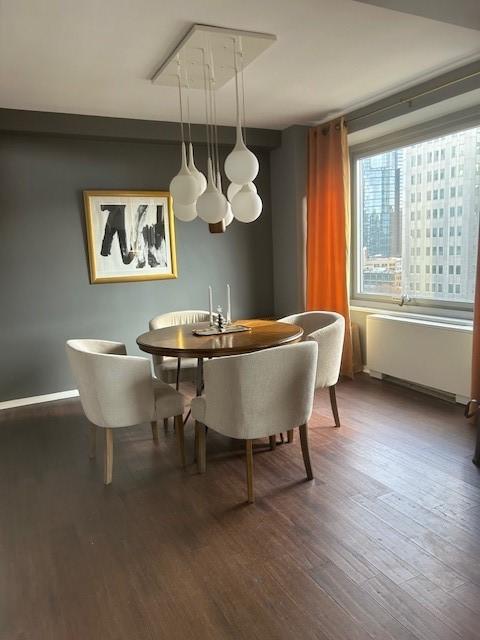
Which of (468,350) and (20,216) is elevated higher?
(20,216)

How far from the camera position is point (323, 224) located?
185 inches

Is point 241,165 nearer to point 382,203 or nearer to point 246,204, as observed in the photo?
point 246,204

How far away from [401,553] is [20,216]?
3907 mm

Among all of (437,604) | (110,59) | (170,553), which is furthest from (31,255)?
(437,604)

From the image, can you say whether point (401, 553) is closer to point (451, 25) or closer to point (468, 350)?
point (468, 350)

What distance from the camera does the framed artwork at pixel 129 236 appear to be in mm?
4496

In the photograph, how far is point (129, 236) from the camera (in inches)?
183

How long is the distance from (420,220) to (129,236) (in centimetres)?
269

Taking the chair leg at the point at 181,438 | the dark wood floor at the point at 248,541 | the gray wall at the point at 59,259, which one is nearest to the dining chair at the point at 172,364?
the dark wood floor at the point at 248,541

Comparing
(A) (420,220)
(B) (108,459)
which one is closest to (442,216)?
(A) (420,220)

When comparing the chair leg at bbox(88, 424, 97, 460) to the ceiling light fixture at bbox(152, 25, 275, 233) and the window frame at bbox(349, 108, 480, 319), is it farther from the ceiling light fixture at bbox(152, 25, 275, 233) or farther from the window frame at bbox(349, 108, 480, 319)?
the window frame at bbox(349, 108, 480, 319)

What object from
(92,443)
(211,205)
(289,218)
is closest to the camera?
(211,205)

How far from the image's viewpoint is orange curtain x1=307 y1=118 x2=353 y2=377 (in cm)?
445

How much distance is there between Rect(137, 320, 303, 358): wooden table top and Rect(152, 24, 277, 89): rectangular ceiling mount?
1710 mm
